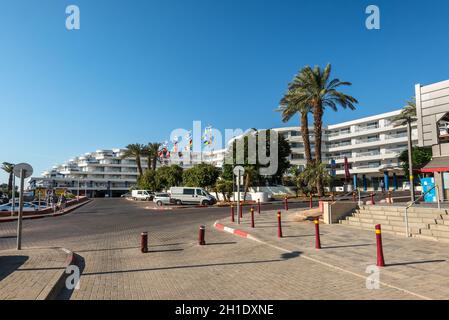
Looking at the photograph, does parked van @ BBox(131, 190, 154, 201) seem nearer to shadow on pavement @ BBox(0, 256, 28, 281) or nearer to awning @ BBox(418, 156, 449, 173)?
awning @ BBox(418, 156, 449, 173)

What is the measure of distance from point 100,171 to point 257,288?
365ft

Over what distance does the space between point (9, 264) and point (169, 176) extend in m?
50.8

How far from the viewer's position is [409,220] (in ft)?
39.9

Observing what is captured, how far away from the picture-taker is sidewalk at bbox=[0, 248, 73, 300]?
529 centimetres

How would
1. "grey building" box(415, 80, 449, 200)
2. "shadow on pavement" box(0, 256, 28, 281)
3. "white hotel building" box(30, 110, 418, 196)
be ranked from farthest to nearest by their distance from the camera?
"white hotel building" box(30, 110, 418, 196)
"grey building" box(415, 80, 449, 200)
"shadow on pavement" box(0, 256, 28, 281)

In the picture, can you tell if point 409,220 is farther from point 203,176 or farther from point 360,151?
point 360,151

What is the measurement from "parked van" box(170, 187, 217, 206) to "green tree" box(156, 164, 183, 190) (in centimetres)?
2282

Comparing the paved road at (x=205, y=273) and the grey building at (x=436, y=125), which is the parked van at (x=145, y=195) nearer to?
the paved road at (x=205, y=273)

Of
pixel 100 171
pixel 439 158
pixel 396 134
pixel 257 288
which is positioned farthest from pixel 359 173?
pixel 100 171

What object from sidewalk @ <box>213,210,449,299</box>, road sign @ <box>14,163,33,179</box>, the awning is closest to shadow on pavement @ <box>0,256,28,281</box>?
road sign @ <box>14,163,33,179</box>

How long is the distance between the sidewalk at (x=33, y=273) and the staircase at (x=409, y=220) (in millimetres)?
11045

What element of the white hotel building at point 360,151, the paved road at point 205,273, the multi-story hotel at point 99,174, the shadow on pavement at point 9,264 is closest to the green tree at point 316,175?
the paved road at point 205,273
